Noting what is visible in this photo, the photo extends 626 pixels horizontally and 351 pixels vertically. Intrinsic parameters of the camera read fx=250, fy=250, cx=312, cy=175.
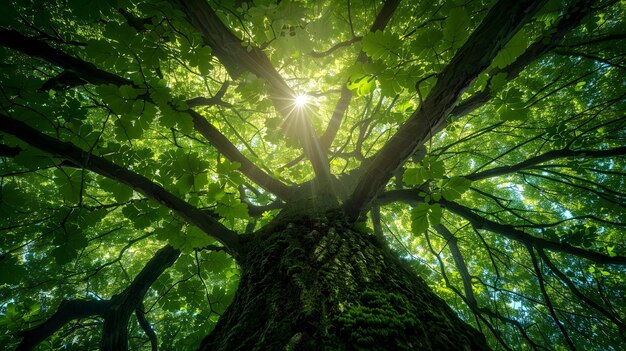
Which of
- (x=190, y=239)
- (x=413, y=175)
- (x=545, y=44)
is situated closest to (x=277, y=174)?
(x=190, y=239)

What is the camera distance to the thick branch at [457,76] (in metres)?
1.32

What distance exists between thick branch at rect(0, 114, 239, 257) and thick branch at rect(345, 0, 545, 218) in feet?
4.40

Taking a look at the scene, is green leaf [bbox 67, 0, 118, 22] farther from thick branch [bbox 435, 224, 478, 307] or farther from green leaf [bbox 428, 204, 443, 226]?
thick branch [bbox 435, 224, 478, 307]

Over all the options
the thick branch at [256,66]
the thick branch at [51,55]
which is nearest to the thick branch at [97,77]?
the thick branch at [51,55]

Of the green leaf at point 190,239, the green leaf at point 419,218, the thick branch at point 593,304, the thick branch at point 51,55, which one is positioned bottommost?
the thick branch at point 593,304

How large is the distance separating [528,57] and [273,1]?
1.90 metres

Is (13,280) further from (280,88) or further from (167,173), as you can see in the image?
(280,88)

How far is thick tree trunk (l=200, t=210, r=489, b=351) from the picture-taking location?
0.81 metres

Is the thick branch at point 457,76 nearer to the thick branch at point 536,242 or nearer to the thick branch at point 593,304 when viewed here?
the thick branch at point 536,242

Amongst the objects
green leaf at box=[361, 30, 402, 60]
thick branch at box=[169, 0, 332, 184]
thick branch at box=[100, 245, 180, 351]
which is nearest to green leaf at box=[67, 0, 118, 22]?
thick branch at box=[169, 0, 332, 184]

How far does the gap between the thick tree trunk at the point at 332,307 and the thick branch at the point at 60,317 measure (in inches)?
104

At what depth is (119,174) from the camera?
1788 millimetres

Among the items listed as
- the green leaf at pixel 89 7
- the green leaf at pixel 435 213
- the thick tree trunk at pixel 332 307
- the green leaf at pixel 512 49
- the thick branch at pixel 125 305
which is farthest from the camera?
the thick branch at pixel 125 305

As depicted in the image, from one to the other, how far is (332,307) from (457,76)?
143cm
